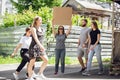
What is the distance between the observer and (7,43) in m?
19.8

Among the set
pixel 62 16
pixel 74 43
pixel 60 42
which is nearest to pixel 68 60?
pixel 74 43

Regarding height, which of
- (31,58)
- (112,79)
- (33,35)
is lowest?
(112,79)

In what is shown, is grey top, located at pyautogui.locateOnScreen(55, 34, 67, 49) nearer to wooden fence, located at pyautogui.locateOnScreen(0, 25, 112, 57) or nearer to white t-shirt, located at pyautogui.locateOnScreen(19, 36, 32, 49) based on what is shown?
white t-shirt, located at pyautogui.locateOnScreen(19, 36, 32, 49)

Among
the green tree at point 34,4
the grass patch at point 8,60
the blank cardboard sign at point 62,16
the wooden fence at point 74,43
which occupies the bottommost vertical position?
the grass patch at point 8,60

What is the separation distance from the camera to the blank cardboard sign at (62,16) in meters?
12.6

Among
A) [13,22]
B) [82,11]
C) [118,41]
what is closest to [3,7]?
[82,11]

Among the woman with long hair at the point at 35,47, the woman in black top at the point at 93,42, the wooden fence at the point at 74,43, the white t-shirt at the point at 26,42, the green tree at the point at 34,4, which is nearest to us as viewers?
the woman with long hair at the point at 35,47

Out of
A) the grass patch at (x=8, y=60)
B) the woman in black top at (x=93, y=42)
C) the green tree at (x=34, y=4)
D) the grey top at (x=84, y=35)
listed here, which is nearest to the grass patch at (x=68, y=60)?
the grass patch at (x=8, y=60)

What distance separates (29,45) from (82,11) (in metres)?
25.4

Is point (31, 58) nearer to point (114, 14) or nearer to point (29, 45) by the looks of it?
point (29, 45)

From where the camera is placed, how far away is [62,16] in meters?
12.6

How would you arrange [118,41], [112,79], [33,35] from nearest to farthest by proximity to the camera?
1. [33,35]
2. [112,79]
3. [118,41]

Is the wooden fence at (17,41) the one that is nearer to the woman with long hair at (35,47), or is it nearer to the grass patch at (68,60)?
the grass patch at (68,60)

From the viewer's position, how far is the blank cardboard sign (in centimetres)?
1259
